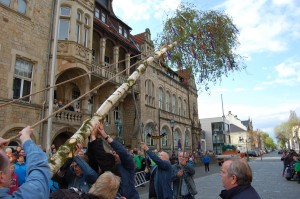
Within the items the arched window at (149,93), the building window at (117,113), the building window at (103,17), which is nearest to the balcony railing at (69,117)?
the building window at (117,113)

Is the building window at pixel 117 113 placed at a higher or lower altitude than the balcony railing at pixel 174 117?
lower

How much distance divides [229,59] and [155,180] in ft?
13.4

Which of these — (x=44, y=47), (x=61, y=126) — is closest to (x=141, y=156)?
(x=61, y=126)

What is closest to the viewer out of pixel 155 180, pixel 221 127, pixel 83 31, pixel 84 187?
pixel 84 187

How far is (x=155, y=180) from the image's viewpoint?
579 cm

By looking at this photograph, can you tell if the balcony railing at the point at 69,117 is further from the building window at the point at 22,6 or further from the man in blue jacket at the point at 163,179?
the man in blue jacket at the point at 163,179

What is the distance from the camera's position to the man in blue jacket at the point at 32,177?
168 centimetres

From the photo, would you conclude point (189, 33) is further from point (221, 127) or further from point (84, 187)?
point (221, 127)

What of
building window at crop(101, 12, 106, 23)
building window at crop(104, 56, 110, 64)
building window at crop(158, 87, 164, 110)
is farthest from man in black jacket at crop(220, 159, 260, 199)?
building window at crop(158, 87, 164, 110)

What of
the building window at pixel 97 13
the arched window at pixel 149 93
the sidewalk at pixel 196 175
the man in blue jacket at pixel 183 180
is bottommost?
the sidewalk at pixel 196 175

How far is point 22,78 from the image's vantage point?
13.7m

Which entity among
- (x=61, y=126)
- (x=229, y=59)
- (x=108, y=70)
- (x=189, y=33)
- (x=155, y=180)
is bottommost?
(x=155, y=180)

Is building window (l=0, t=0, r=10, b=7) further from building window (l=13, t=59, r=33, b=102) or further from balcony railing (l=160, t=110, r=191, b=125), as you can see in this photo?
balcony railing (l=160, t=110, r=191, b=125)

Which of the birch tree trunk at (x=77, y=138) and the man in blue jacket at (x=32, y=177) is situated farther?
the birch tree trunk at (x=77, y=138)
